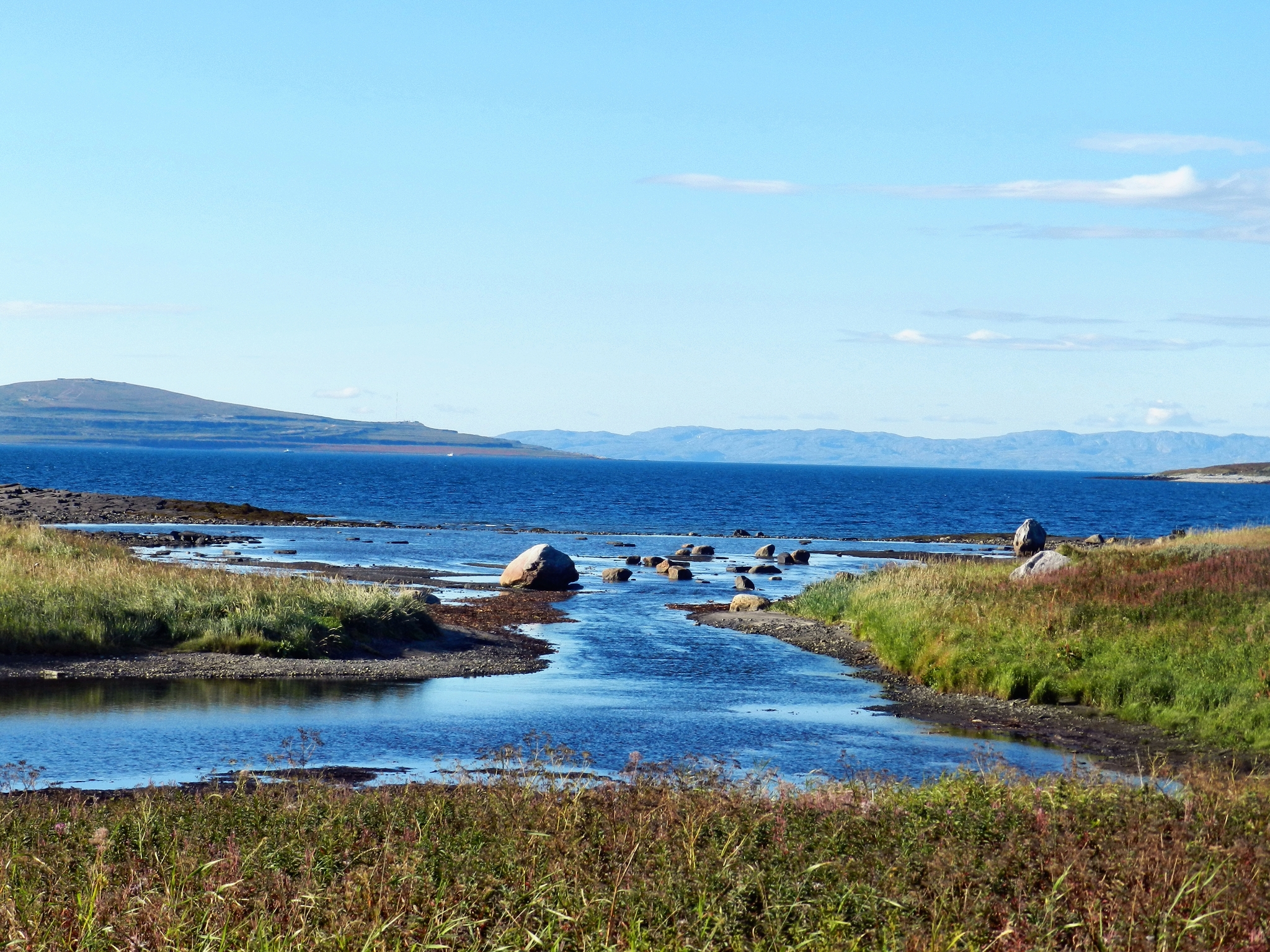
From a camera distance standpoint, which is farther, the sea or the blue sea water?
the blue sea water

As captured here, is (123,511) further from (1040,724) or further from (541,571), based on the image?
(1040,724)

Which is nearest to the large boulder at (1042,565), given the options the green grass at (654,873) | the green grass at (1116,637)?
the green grass at (1116,637)

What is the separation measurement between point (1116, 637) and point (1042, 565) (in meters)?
12.2

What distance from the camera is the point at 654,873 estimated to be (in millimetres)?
7859

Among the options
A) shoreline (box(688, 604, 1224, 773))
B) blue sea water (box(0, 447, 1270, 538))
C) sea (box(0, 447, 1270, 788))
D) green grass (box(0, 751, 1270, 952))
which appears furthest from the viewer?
blue sea water (box(0, 447, 1270, 538))

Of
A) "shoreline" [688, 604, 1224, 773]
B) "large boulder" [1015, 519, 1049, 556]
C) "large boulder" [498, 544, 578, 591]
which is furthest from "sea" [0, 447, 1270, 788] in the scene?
"large boulder" [1015, 519, 1049, 556]

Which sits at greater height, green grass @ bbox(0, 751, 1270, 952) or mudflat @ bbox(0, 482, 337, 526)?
green grass @ bbox(0, 751, 1270, 952)

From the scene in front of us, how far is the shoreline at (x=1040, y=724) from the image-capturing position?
19264 mm

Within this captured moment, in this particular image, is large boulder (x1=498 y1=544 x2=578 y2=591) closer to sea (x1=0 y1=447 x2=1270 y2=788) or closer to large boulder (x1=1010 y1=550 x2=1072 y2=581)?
sea (x1=0 y1=447 x2=1270 y2=788)

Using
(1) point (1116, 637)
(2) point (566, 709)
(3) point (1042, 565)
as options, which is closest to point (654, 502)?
(3) point (1042, 565)

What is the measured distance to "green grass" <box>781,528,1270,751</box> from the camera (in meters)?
21.3

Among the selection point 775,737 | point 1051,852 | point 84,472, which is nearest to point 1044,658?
point 775,737

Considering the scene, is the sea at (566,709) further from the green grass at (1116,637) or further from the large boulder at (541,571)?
the green grass at (1116,637)

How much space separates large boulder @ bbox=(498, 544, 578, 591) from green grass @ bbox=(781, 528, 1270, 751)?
13577mm
